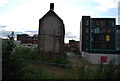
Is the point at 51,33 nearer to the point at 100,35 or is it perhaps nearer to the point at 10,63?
the point at 10,63

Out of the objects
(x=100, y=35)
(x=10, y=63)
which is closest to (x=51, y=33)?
(x=10, y=63)

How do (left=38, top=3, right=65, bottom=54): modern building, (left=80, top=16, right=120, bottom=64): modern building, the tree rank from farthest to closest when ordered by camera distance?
(left=80, top=16, right=120, bottom=64): modern building → (left=38, top=3, right=65, bottom=54): modern building → the tree

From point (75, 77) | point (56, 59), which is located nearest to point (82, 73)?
point (75, 77)

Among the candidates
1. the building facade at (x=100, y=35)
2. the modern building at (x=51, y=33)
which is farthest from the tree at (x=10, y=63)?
the building facade at (x=100, y=35)

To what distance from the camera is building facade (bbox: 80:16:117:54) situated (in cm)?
5291

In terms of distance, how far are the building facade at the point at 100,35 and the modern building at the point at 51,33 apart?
3406 centimetres

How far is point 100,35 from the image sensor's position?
178ft

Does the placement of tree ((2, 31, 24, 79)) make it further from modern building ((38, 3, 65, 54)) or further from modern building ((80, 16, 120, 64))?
modern building ((80, 16, 120, 64))

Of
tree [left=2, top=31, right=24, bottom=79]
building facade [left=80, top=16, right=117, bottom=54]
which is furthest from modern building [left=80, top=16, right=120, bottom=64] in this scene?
tree [left=2, top=31, right=24, bottom=79]

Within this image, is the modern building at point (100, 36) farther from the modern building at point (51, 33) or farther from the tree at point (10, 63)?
the tree at point (10, 63)

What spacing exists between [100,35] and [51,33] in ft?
121

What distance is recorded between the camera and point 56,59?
1473cm

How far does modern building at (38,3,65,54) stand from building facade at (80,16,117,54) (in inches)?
1341

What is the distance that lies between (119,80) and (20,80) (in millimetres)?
4025
